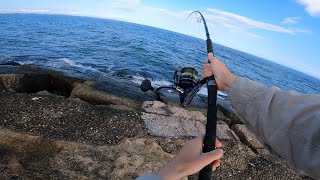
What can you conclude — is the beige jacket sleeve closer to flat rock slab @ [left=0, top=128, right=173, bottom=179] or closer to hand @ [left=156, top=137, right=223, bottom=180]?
hand @ [left=156, top=137, right=223, bottom=180]

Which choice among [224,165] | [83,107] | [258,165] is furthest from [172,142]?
[83,107]

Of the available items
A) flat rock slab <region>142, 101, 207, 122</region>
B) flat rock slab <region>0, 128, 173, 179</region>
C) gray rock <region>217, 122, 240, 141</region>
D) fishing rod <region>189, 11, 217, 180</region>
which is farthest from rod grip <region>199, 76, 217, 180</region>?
flat rock slab <region>142, 101, 207, 122</region>

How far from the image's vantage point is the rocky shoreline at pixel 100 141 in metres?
3.59

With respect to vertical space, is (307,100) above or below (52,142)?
above

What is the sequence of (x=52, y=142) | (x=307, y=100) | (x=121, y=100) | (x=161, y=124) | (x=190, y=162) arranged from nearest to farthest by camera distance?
1. (x=307, y=100)
2. (x=190, y=162)
3. (x=52, y=142)
4. (x=161, y=124)
5. (x=121, y=100)

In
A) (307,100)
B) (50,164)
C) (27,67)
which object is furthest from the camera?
(27,67)

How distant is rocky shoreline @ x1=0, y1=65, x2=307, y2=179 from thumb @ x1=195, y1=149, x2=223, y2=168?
90.4 inches

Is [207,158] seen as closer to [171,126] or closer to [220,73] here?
[220,73]

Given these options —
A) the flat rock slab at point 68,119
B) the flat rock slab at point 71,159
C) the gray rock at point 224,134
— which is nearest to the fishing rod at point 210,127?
the flat rock slab at point 71,159

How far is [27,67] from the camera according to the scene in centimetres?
979

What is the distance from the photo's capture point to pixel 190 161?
1486mm

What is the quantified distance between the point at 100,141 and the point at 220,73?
2.79 meters

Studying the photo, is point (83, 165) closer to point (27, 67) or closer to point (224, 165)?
point (224, 165)

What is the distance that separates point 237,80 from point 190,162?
49 cm
